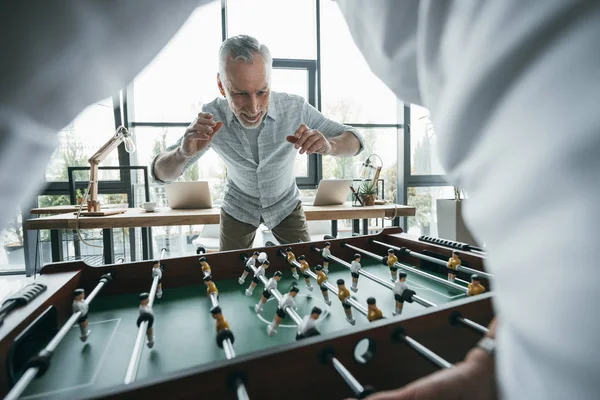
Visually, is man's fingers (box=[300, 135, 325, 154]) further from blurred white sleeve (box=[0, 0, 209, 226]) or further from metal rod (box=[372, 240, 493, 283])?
blurred white sleeve (box=[0, 0, 209, 226])

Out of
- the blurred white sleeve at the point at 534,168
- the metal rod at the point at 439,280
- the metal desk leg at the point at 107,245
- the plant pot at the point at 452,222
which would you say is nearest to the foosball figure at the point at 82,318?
the blurred white sleeve at the point at 534,168

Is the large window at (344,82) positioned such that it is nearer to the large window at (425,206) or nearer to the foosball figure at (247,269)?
the large window at (425,206)

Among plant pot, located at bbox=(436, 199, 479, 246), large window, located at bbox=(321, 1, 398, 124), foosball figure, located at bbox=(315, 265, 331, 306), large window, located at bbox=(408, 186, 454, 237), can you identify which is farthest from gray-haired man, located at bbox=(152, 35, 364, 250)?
large window, located at bbox=(408, 186, 454, 237)

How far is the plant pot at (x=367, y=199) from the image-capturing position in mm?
2971

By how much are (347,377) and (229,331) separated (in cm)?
26

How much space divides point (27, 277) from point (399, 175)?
4722 millimetres

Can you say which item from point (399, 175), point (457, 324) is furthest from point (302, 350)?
point (399, 175)

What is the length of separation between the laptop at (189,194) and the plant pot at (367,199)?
140 centimetres

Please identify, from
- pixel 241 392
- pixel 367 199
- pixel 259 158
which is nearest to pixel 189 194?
pixel 259 158

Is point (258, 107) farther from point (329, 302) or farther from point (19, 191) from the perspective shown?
point (19, 191)

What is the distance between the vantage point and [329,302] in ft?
2.87

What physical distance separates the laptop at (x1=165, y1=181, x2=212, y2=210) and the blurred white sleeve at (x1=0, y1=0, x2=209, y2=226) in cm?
238

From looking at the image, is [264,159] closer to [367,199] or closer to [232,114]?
[232,114]

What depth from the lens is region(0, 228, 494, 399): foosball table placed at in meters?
0.48
